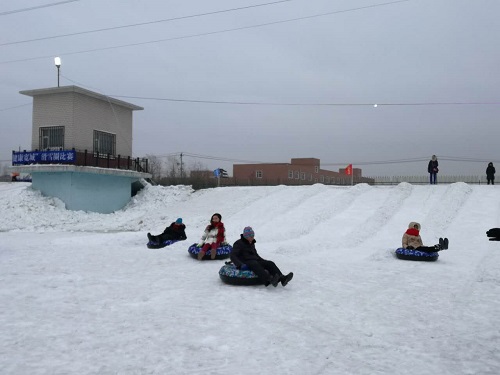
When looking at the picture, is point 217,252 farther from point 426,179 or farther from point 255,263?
point 426,179

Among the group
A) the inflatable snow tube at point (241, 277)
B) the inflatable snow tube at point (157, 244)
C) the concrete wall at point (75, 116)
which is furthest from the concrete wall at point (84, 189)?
the inflatable snow tube at point (241, 277)

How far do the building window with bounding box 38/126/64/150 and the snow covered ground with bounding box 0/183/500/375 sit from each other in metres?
9.96

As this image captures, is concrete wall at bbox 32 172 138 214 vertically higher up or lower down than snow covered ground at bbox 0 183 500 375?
higher up

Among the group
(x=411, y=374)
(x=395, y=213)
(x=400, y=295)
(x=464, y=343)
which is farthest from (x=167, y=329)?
(x=395, y=213)

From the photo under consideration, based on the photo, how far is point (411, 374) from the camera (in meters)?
5.64

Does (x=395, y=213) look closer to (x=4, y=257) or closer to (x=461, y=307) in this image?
(x=461, y=307)

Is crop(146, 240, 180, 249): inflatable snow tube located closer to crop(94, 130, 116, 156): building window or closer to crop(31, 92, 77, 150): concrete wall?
crop(31, 92, 77, 150): concrete wall

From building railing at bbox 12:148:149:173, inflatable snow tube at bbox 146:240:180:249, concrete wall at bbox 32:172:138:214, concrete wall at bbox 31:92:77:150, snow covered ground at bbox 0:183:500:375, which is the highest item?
concrete wall at bbox 31:92:77:150

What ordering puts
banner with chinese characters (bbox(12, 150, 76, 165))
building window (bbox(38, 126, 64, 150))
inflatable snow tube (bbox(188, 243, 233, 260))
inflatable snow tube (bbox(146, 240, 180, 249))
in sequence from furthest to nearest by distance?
building window (bbox(38, 126, 64, 150)) → banner with chinese characters (bbox(12, 150, 76, 165)) → inflatable snow tube (bbox(146, 240, 180, 249)) → inflatable snow tube (bbox(188, 243, 233, 260))

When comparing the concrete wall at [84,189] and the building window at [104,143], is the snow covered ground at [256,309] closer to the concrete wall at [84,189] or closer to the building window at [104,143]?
the concrete wall at [84,189]

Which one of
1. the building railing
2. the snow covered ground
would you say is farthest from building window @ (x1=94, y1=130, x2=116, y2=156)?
the snow covered ground

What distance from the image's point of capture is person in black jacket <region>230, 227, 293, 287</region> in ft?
32.3

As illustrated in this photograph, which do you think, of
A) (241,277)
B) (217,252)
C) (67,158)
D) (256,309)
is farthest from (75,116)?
(256,309)

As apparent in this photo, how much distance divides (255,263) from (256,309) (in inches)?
71.9
